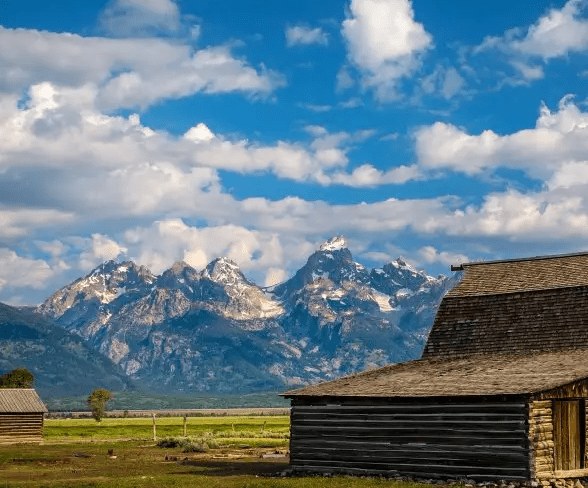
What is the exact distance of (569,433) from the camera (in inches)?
1487

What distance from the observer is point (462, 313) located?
167 feet

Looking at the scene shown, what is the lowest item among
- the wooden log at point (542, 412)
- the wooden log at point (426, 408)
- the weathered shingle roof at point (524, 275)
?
the wooden log at point (542, 412)

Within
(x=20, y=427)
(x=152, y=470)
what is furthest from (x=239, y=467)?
(x=20, y=427)

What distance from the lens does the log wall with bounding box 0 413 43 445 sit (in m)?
79.4

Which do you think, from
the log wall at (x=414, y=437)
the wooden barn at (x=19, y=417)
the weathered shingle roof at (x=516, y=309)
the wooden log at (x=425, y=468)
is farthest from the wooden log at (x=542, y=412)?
the wooden barn at (x=19, y=417)

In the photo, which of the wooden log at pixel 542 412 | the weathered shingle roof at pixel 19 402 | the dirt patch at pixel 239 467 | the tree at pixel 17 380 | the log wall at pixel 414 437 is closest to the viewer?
the wooden log at pixel 542 412

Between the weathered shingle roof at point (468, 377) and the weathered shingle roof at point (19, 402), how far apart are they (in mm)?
42017

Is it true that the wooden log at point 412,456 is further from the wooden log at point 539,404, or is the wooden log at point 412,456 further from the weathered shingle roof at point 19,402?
the weathered shingle roof at point 19,402

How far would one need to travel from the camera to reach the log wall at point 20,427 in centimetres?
7944

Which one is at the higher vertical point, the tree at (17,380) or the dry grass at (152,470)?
the tree at (17,380)

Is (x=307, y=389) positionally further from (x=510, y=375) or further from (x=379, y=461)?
(x=510, y=375)

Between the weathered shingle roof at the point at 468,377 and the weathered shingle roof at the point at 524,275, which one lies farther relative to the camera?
the weathered shingle roof at the point at 524,275

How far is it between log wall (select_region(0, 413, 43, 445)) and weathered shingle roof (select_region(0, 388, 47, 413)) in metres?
0.55

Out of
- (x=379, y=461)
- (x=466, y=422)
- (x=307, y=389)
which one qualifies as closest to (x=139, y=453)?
(x=307, y=389)
